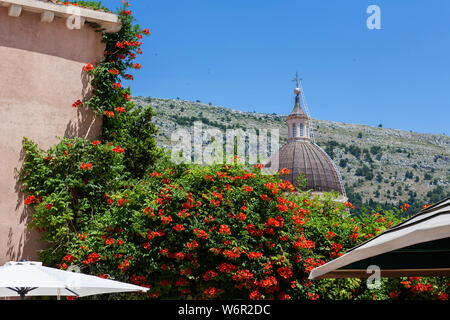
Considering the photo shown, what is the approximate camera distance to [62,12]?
10180 mm

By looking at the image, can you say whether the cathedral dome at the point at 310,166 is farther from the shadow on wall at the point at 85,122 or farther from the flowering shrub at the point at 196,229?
the flowering shrub at the point at 196,229

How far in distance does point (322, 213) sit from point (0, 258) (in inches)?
253

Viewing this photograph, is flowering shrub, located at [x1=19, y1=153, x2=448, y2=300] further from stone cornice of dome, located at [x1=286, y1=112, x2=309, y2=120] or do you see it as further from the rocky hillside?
the rocky hillside

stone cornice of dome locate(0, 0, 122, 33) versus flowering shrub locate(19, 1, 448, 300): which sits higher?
stone cornice of dome locate(0, 0, 122, 33)

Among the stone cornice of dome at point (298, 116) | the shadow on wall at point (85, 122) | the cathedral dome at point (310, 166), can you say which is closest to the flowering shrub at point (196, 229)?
the shadow on wall at point (85, 122)

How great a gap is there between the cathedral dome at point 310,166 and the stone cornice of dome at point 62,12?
3222 cm

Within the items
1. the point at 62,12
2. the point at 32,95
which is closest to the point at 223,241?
the point at 32,95

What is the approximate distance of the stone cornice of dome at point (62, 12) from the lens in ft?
32.1

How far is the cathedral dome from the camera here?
43125 mm

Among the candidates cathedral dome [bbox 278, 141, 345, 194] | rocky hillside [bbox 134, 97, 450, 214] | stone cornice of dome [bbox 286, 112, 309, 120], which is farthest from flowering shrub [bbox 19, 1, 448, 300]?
rocky hillside [bbox 134, 97, 450, 214]

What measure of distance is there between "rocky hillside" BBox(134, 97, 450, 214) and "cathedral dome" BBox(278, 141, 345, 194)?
26552mm

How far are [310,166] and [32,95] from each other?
3607 centimetres

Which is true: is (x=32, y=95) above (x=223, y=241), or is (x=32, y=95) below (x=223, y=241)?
above

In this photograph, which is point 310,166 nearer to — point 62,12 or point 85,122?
point 85,122
